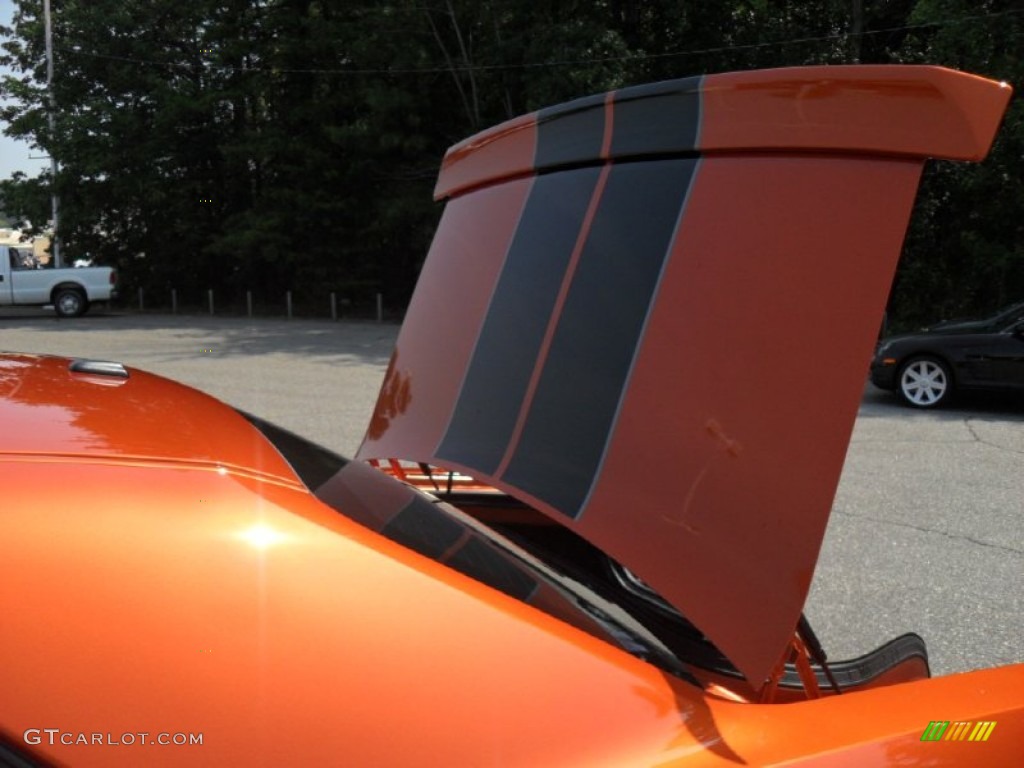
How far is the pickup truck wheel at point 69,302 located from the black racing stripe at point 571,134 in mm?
25888

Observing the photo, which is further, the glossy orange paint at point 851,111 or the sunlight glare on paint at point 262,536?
the glossy orange paint at point 851,111

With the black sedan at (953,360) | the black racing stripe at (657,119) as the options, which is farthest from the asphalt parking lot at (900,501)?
the black racing stripe at (657,119)

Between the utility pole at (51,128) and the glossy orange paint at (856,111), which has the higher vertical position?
the utility pole at (51,128)

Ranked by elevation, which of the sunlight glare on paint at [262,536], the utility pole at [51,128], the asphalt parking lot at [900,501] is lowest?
the asphalt parking lot at [900,501]

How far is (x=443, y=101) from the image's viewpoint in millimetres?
26141

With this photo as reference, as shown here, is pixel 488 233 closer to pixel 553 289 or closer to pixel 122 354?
pixel 553 289

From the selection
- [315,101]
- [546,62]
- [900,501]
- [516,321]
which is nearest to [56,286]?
[315,101]

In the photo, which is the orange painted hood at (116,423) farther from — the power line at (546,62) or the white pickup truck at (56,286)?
the white pickup truck at (56,286)

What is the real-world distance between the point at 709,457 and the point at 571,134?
2.51 ft

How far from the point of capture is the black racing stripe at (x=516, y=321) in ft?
5.97

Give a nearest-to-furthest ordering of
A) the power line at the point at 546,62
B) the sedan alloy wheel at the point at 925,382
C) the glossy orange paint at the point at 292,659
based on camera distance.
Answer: the glossy orange paint at the point at 292,659, the sedan alloy wheel at the point at 925,382, the power line at the point at 546,62

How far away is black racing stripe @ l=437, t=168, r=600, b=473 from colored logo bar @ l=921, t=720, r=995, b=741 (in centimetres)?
85

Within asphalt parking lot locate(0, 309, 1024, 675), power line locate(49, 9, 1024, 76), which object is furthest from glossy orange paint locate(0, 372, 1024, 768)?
power line locate(49, 9, 1024, 76)

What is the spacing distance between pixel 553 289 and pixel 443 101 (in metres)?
25.6
